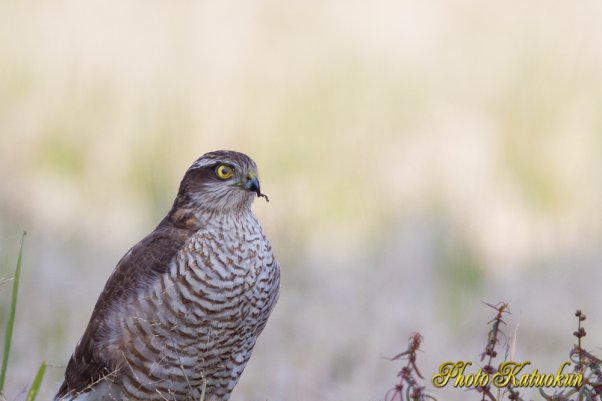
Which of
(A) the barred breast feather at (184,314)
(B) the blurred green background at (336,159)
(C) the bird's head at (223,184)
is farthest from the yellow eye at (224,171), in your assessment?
(B) the blurred green background at (336,159)

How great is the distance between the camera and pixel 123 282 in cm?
488

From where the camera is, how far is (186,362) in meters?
4.66

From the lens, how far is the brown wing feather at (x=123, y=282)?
479 centimetres

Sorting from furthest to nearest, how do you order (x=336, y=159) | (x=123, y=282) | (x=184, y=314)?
1. (x=336, y=159)
2. (x=123, y=282)
3. (x=184, y=314)

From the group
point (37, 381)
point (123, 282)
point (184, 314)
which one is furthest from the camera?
point (123, 282)

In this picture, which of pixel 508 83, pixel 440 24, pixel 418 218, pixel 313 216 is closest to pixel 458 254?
pixel 418 218

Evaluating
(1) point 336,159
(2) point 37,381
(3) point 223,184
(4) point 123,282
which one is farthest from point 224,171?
(1) point 336,159

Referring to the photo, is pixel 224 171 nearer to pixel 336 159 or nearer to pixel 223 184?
pixel 223 184

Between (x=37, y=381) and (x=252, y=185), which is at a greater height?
(x=252, y=185)

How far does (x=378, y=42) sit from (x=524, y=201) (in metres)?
2.08

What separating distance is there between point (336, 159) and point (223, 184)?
11.3 feet

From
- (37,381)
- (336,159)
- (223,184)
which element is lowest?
(37,381)

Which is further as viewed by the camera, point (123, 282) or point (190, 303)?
point (123, 282)

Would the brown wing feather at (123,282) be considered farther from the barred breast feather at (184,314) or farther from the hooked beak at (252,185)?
the hooked beak at (252,185)
